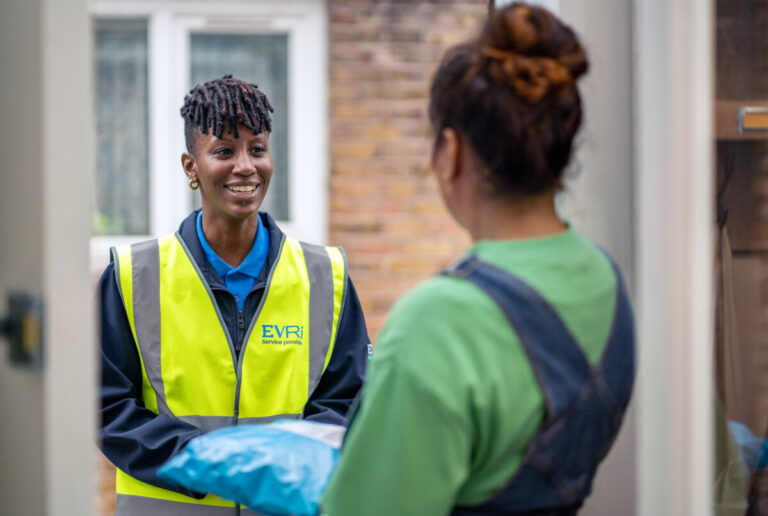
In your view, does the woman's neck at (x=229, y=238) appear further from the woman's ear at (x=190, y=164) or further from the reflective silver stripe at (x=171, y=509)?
A: the reflective silver stripe at (x=171, y=509)

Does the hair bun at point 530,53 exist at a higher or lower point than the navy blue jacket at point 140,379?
higher

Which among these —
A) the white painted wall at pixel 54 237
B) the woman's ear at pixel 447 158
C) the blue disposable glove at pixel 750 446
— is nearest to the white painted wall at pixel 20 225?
the white painted wall at pixel 54 237

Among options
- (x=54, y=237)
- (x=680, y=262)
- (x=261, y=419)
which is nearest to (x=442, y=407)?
(x=680, y=262)

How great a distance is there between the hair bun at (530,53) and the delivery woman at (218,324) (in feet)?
4.11

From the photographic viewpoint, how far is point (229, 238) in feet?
8.31

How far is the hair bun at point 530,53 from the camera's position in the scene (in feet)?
4.20

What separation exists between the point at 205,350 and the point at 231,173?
20.2 inches

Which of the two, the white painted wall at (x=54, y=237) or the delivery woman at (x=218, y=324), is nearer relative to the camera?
the white painted wall at (x=54, y=237)

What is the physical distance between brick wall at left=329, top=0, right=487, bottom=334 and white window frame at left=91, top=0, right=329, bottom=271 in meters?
0.09

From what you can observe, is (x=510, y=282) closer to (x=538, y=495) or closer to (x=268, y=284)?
(x=538, y=495)

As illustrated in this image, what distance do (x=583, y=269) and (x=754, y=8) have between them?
109 cm

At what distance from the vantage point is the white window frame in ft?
15.9

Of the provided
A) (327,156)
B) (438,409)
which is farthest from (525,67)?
(327,156)

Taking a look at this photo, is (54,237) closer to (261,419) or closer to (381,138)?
(261,419)
